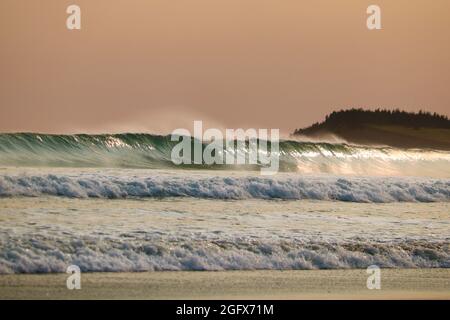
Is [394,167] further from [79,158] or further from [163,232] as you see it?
[163,232]

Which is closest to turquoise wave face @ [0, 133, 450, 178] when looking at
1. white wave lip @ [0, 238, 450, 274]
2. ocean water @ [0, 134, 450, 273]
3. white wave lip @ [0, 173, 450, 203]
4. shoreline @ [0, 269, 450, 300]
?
ocean water @ [0, 134, 450, 273]

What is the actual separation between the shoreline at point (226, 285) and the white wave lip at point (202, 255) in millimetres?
248

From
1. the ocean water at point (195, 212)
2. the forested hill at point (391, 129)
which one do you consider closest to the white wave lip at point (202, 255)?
the ocean water at point (195, 212)

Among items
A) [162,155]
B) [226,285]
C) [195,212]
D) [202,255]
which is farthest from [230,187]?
[226,285]

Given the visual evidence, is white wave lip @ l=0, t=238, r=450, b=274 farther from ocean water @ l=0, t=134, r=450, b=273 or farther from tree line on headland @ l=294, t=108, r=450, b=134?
tree line on headland @ l=294, t=108, r=450, b=134

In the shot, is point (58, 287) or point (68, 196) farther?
point (68, 196)

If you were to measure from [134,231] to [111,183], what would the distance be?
492 cm

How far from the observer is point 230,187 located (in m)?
20.3

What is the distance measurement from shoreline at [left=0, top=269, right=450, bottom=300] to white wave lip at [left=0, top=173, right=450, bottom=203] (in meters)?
6.37


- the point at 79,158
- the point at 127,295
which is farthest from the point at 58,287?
the point at 79,158

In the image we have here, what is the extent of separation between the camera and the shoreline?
1101cm

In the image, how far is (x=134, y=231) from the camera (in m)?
14.4
